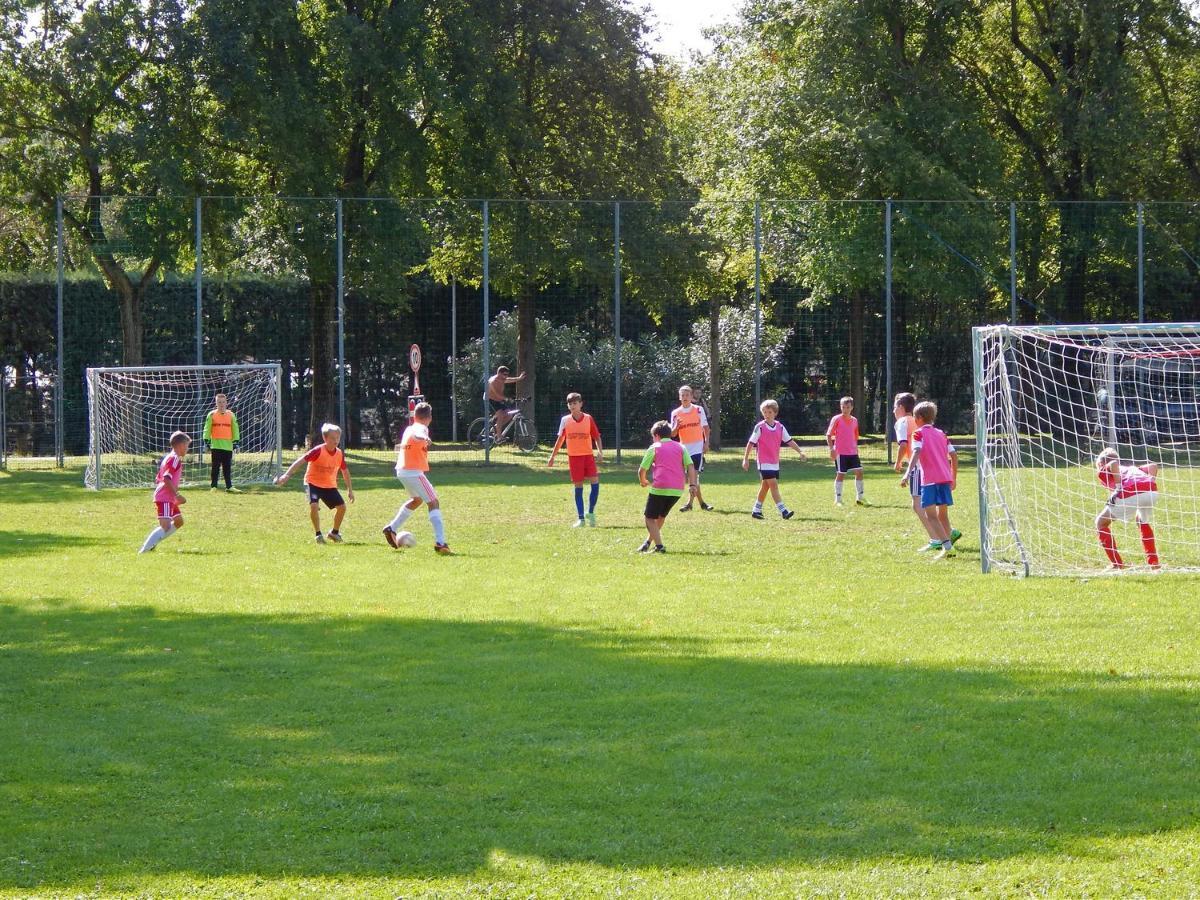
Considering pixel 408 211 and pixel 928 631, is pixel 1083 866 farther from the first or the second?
pixel 408 211

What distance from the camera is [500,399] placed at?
31031 millimetres

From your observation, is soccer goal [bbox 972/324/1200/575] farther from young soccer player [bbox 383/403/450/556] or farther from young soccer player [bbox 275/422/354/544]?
young soccer player [bbox 275/422/354/544]

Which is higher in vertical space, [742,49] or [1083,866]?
[742,49]

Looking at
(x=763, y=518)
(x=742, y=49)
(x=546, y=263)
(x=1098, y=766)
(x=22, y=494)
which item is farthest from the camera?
(x=742, y=49)

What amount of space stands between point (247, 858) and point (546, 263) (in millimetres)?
26779

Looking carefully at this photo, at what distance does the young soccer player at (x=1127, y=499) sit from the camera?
13.1 m

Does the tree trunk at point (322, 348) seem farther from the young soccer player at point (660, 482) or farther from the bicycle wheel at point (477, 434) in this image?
the young soccer player at point (660, 482)

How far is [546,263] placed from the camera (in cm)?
3162

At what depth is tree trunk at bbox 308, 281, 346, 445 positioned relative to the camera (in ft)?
102

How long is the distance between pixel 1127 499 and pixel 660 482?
470cm

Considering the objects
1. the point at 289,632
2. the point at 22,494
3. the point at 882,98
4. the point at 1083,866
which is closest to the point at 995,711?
the point at 1083,866

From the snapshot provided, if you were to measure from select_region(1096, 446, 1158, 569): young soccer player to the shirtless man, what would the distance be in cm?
1775

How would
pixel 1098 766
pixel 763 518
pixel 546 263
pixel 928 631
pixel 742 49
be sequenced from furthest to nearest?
pixel 742 49 → pixel 546 263 → pixel 763 518 → pixel 928 631 → pixel 1098 766

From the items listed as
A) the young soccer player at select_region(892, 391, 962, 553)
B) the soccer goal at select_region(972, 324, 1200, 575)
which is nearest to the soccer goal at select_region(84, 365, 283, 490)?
the young soccer player at select_region(892, 391, 962, 553)
